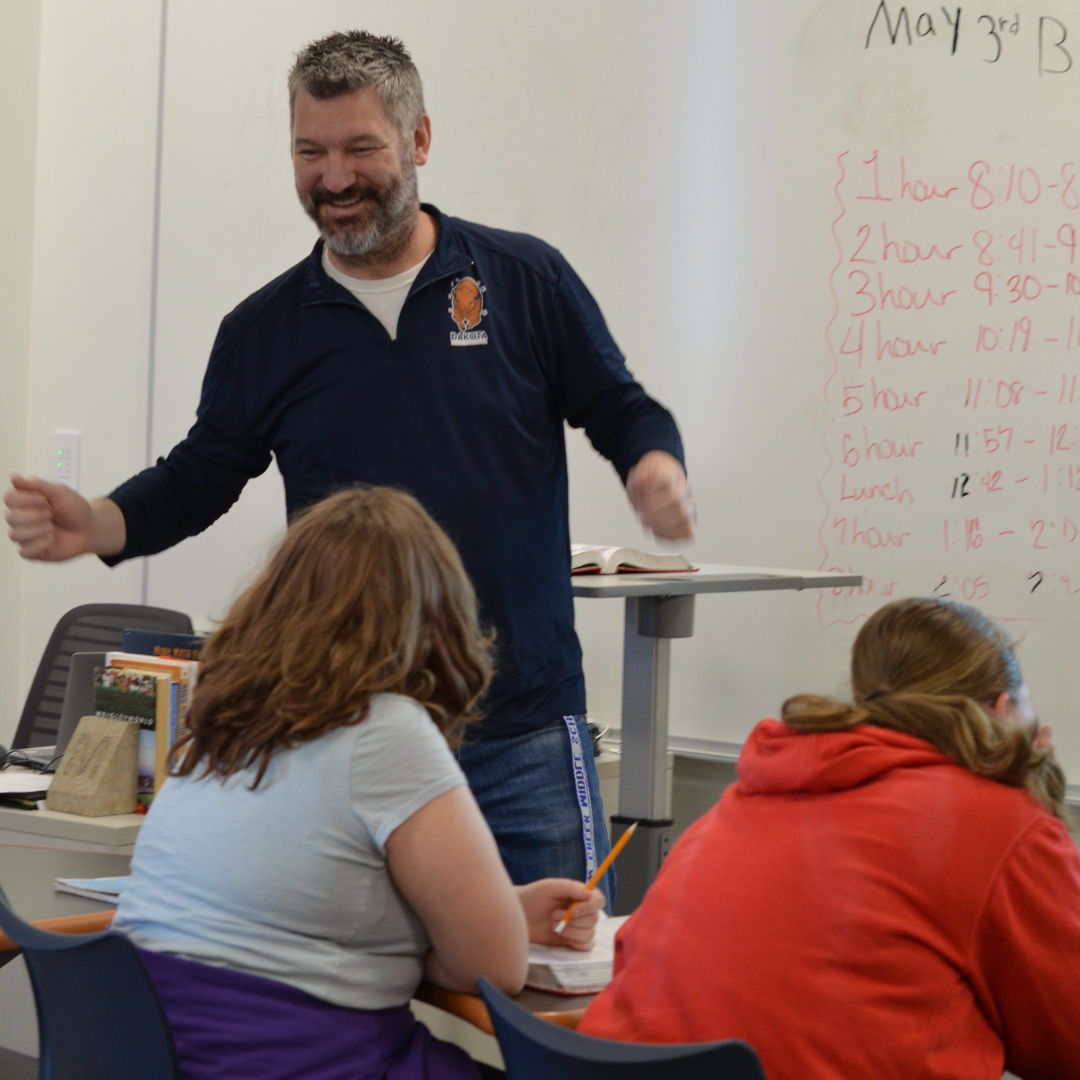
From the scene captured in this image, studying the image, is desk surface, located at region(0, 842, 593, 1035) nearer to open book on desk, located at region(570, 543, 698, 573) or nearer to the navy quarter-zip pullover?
the navy quarter-zip pullover

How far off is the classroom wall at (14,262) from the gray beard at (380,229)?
2709 millimetres

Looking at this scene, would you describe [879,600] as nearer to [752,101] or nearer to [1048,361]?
[1048,361]

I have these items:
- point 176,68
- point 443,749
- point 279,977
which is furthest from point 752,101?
point 279,977

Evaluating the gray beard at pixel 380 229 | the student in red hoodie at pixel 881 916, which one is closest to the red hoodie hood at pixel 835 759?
the student in red hoodie at pixel 881 916

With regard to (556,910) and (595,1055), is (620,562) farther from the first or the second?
(595,1055)

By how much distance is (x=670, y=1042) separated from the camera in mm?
1300

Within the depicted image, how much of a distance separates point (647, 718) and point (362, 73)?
1379mm

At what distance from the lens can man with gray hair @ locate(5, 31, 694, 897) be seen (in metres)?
1.96

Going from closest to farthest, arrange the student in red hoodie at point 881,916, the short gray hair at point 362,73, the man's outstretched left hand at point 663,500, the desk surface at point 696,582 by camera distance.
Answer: the student in red hoodie at point 881,916 → the man's outstretched left hand at point 663,500 → the short gray hair at point 362,73 → the desk surface at point 696,582

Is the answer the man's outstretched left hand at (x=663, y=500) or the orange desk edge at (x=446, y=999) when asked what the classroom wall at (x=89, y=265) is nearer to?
the orange desk edge at (x=446, y=999)

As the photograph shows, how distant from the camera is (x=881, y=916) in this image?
1.28 meters

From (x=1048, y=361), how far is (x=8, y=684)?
324cm

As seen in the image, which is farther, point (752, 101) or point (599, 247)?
point (599, 247)

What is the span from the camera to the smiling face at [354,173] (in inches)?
78.4
